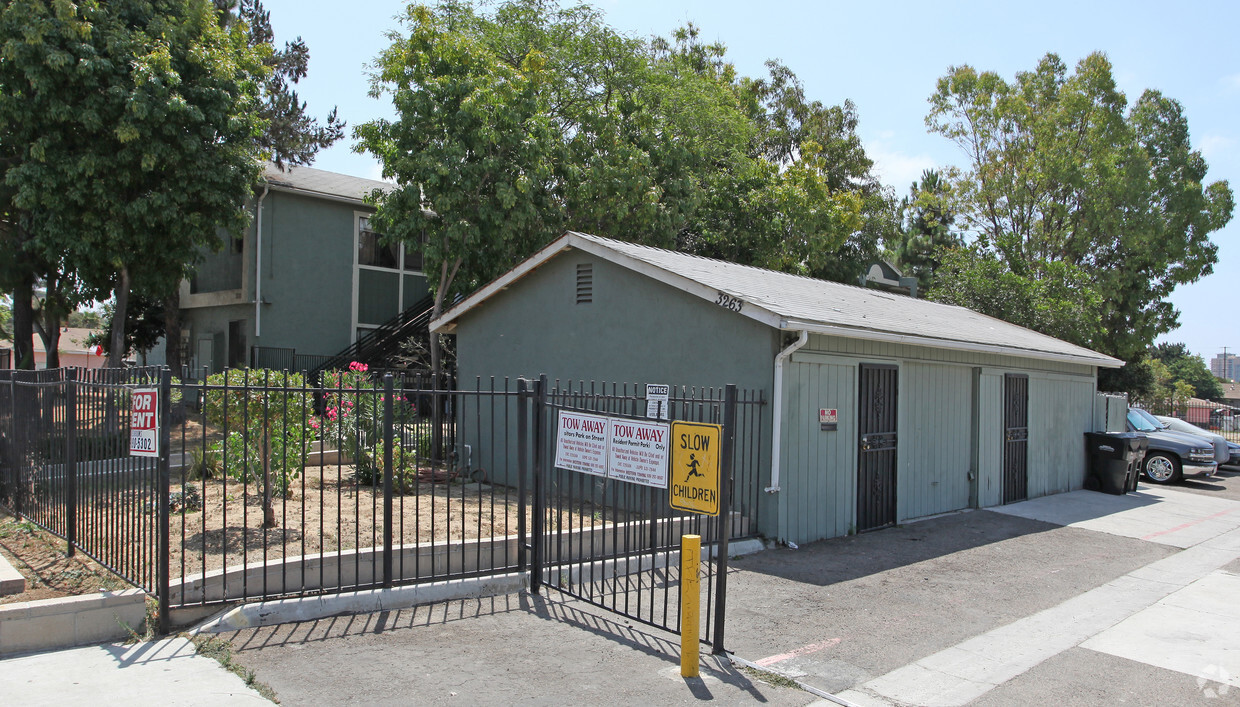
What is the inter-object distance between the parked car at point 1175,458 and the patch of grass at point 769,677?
1616 cm

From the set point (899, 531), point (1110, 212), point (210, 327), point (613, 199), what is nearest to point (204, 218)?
point (210, 327)

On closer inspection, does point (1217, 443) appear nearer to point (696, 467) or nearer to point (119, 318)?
point (696, 467)

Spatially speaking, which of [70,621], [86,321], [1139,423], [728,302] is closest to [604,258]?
[728,302]

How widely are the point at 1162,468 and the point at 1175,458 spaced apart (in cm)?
36

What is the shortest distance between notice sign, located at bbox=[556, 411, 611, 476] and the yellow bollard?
1.31 m

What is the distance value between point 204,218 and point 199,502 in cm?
839

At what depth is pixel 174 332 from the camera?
21.7 meters

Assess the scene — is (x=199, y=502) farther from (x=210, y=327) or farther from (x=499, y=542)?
(x=210, y=327)

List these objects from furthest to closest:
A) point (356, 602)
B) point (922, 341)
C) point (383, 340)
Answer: point (383, 340), point (922, 341), point (356, 602)

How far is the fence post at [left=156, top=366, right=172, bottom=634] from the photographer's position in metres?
5.43

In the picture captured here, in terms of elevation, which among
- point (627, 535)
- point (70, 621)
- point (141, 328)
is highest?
point (141, 328)

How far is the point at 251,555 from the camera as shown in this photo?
678 centimetres

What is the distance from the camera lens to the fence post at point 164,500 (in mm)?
5434

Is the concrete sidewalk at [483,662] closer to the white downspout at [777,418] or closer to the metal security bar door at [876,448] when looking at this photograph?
the white downspout at [777,418]
